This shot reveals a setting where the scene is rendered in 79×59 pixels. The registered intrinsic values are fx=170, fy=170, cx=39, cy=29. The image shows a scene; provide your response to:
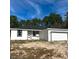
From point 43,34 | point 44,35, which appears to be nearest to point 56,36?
point 44,35

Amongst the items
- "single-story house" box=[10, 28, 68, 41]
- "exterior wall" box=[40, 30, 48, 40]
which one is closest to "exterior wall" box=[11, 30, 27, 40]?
"single-story house" box=[10, 28, 68, 41]

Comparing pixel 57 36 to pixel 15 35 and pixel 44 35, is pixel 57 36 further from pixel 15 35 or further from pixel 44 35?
pixel 15 35

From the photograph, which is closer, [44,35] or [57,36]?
[57,36]

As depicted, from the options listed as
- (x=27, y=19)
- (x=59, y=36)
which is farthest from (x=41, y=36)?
(x=27, y=19)

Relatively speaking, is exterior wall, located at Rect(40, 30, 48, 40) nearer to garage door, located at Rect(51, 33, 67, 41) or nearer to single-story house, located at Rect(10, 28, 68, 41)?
single-story house, located at Rect(10, 28, 68, 41)

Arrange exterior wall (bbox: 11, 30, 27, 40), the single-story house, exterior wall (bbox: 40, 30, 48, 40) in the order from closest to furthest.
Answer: the single-story house, exterior wall (bbox: 40, 30, 48, 40), exterior wall (bbox: 11, 30, 27, 40)

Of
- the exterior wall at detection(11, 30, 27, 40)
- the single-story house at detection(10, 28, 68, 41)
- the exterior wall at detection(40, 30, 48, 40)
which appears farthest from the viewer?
the exterior wall at detection(11, 30, 27, 40)

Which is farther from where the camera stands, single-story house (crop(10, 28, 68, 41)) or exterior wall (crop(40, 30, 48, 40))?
exterior wall (crop(40, 30, 48, 40))

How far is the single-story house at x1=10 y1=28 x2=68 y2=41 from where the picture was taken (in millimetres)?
9812

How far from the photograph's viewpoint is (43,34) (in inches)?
450

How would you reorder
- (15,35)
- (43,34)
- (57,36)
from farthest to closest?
(43,34)
(15,35)
(57,36)
